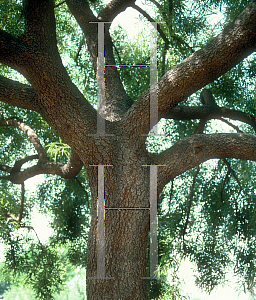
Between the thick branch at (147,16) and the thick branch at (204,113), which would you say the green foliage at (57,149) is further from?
the thick branch at (147,16)

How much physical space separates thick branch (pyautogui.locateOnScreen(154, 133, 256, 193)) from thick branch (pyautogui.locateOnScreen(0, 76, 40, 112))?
890 millimetres

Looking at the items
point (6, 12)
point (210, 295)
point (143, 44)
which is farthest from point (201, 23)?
point (210, 295)

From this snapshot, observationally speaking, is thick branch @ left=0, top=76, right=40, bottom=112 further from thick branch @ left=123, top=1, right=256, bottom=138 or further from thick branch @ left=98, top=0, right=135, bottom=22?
thick branch @ left=98, top=0, right=135, bottom=22

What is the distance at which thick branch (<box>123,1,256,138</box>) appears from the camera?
2000 mm

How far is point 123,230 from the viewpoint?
6.68 feet

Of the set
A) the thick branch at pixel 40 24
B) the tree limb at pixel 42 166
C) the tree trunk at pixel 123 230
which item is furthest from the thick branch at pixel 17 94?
the tree trunk at pixel 123 230

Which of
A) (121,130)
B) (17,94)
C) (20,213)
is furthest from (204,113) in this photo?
(20,213)

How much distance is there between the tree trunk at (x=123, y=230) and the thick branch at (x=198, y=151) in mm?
142

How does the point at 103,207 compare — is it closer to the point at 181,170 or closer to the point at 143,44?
the point at 181,170

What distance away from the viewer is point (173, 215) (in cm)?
355

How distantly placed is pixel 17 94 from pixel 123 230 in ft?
3.71

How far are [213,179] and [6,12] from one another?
105 inches

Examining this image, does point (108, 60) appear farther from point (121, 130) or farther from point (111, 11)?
point (121, 130)

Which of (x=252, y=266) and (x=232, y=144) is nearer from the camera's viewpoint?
(x=232, y=144)
